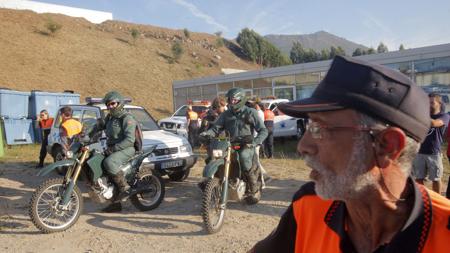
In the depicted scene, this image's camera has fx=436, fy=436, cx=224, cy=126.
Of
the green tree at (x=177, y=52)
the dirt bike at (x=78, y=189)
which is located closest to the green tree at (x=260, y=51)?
the green tree at (x=177, y=52)

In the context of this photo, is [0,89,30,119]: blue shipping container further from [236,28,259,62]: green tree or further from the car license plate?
[236,28,259,62]: green tree

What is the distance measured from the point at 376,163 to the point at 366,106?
236mm

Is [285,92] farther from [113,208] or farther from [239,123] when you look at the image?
[113,208]

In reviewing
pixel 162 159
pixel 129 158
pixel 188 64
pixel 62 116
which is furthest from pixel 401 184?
pixel 188 64

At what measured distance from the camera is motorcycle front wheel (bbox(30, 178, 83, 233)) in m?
5.75

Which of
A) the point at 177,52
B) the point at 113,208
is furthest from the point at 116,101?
the point at 177,52

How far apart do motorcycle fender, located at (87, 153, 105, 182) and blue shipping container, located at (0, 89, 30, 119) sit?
12907mm

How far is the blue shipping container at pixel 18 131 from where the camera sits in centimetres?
1696

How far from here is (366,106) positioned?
4.53 feet

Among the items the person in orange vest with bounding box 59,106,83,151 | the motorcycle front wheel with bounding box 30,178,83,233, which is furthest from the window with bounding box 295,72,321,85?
Result: the motorcycle front wheel with bounding box 30,178,83,233

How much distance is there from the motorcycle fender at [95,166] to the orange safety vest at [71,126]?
3.37 meters

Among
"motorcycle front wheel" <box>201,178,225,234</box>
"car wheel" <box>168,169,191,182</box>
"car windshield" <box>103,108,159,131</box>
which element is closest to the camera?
"motorcycle front wheel" <box>201,178,225,234</box>

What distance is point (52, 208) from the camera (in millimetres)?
5891

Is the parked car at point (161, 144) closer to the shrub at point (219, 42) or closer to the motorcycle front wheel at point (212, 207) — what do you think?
the motorcycle front wheel at point (212, 207)
